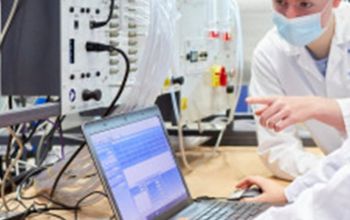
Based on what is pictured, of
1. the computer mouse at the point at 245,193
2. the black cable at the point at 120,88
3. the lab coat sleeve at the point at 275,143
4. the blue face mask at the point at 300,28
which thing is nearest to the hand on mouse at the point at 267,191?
the computer mouse at the point at 245,193

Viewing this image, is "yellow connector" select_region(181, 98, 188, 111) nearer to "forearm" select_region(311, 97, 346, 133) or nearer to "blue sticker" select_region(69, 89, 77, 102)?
"forearm" select_region(311, 97, 346, 133)

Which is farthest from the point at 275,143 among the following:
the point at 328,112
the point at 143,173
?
the point at 143,173

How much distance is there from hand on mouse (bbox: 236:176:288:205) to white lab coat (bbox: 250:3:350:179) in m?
0.28

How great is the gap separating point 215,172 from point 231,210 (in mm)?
653

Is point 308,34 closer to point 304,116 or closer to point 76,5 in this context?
point 304,116

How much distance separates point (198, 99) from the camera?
7.63 feet

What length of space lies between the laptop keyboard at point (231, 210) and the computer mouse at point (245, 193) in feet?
0.35

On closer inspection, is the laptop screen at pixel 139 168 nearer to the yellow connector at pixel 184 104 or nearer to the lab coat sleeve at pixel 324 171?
the lab coat sleeve at pixel 324 171

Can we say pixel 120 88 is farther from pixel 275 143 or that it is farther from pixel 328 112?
pixel 275 143

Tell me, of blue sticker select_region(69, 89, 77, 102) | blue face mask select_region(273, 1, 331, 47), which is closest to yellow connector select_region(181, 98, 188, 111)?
blue face mask select_region(273, 1, 331, 47)

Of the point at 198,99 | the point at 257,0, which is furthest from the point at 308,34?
the point at 257,0

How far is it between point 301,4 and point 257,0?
92 cm

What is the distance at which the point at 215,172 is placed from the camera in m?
2.11

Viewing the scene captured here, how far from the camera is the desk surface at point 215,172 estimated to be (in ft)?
5.23
